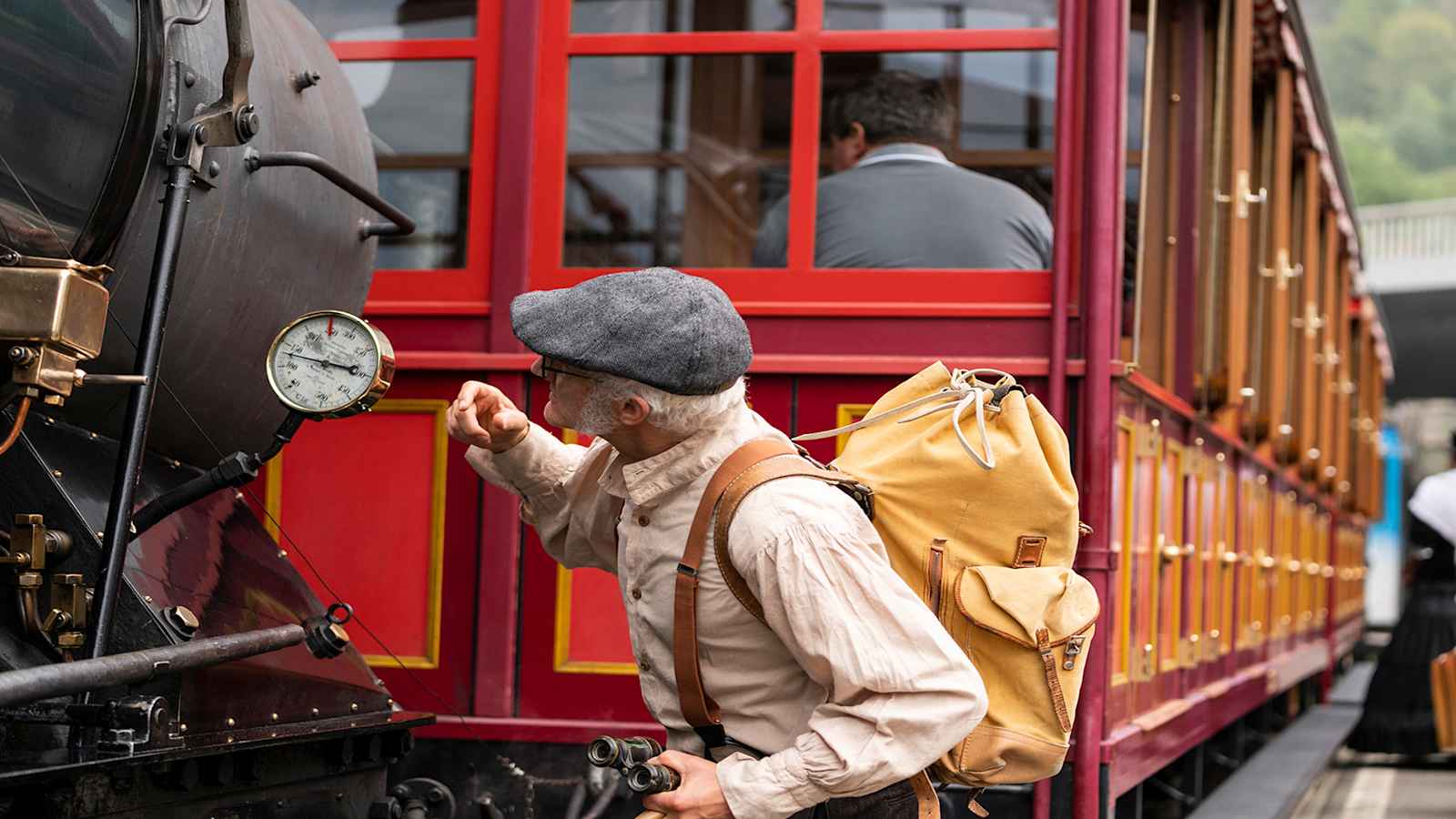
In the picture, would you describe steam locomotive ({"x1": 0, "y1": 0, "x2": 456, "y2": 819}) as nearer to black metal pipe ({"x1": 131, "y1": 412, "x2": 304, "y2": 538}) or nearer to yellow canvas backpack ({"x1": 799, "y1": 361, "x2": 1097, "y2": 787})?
black metal pipe ({"x1": 131, "y1": 412, "x2": 304, "y2": 538})

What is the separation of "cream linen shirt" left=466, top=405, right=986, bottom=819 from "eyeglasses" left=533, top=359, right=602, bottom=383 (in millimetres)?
148

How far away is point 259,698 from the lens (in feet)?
10.1

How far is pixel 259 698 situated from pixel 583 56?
217cm

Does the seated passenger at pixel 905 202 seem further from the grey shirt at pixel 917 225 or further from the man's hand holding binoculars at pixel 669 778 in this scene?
the man's hand holding binoculars at pixel 669 778

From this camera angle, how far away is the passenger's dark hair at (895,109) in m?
4.86

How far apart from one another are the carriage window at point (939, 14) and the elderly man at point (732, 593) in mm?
2179

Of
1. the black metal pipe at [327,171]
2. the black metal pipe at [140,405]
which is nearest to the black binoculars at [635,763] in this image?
the black metal pipe at [140,405]

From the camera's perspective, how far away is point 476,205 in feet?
15.4

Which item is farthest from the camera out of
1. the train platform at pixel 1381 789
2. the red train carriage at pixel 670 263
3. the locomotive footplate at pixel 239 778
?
the train platform at pixel 1381 789

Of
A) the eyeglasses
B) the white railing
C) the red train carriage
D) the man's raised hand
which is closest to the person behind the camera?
the eyeglasses

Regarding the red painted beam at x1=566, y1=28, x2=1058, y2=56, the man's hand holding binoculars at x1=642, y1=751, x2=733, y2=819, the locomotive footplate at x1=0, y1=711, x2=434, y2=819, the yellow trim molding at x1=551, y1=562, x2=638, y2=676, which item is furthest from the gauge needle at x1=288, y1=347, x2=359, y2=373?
the red painted beam at x1=566, y1=28, x2=1058, y2=56

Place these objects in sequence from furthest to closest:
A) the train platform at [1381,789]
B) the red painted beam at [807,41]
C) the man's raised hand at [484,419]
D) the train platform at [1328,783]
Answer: the train platform at [1381,789] < the train platform at [1328,783] < the red painted beam at [807,41] < the man's raised hand at [484,419]

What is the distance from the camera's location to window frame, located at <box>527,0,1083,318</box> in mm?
4531

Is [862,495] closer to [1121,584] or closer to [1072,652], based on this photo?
[1072,652]
